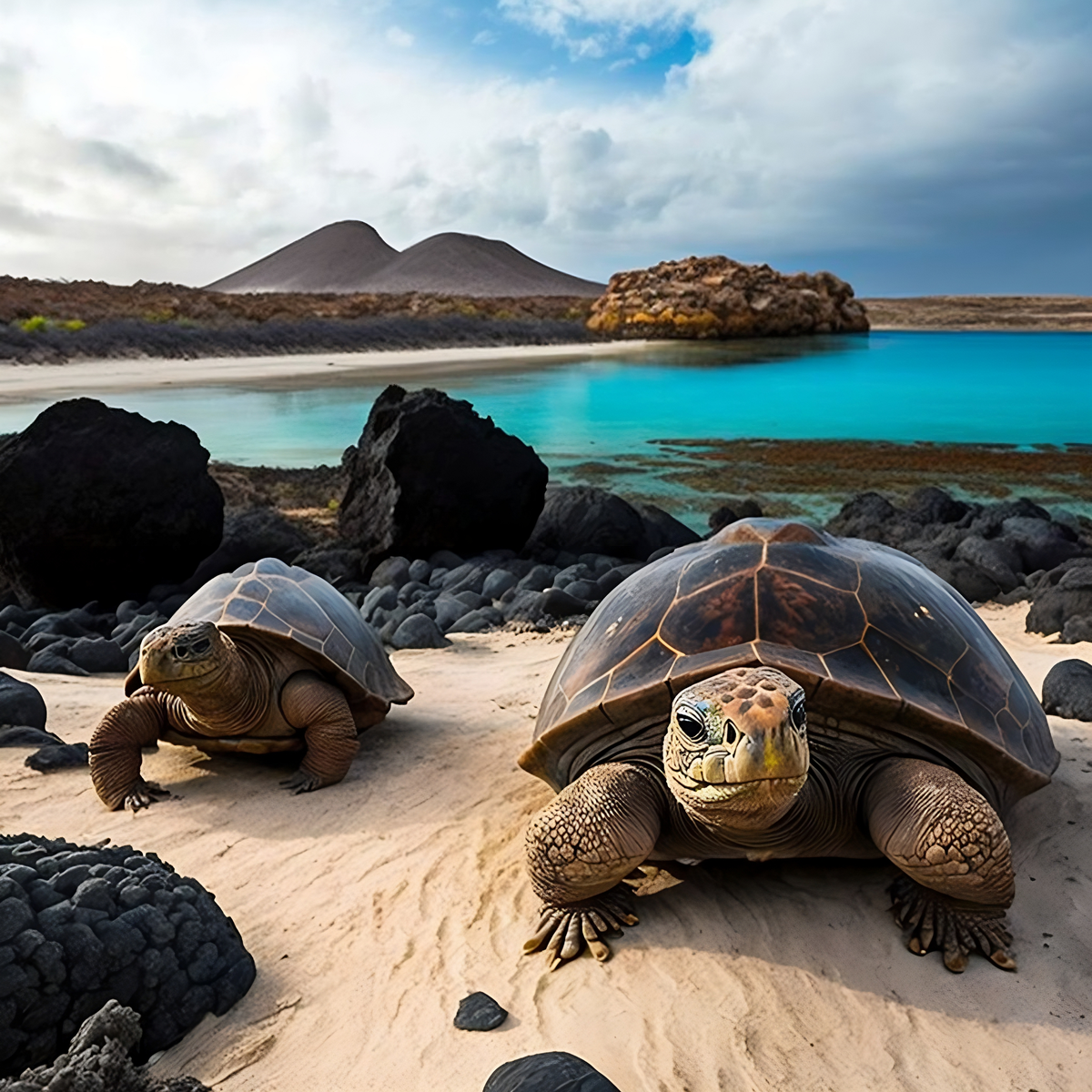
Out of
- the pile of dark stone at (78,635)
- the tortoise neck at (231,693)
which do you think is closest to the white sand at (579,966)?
the tortoise neck at (231,693)

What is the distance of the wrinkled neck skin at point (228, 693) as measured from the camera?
4.64 m

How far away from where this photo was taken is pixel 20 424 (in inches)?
800

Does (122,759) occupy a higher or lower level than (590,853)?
lower

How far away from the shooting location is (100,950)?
2793 millimetres

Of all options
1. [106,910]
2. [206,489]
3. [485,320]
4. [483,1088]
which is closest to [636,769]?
[483,1088]

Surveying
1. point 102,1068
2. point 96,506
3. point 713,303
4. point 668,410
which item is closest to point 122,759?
point 102,1068

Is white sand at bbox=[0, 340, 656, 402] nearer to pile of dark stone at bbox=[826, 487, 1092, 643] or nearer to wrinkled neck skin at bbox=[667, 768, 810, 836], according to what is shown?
pile of dark stone at bbox=[826, 487, 1092, 643]

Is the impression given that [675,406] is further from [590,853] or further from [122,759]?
[590,853]

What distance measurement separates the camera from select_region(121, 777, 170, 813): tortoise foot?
464cm

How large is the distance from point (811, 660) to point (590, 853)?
0.95 metres

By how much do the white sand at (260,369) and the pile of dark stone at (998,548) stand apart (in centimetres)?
2022

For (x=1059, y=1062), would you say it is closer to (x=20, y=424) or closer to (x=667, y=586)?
(x=667, y=586)

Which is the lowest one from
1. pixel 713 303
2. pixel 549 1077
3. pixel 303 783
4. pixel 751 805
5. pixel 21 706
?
pixel 303 783

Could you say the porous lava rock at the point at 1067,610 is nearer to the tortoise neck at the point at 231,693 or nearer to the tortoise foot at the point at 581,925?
the tortoise foot at the point at 581,925
